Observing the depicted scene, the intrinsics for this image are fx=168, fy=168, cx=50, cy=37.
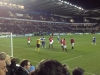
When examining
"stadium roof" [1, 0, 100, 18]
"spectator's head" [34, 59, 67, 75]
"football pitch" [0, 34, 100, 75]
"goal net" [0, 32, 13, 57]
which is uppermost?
"stadium roof" [1, 0, 100, 18]

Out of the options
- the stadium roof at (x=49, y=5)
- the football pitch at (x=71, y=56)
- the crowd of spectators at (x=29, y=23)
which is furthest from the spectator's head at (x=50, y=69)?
the stadium roof at (x=49, y=5)

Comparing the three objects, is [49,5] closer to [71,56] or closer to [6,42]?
[6,42]

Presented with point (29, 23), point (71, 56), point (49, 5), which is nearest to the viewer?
point (71, 56)

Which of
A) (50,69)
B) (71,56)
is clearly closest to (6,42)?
(71,56)

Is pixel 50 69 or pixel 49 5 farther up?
pixel 49 5

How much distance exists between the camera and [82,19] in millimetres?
120000

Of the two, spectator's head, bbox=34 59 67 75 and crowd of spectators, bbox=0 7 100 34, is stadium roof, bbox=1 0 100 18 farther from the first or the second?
spectator's head, bbox=34 59 67 75

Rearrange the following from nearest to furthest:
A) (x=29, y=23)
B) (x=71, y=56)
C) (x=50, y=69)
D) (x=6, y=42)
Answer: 1. (x=50, y=69)
2. (x=71, y=56)
3. (x=6, y=42)
4. (x=29, y=23)

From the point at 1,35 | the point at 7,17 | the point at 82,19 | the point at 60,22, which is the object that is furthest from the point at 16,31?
the point at 82,19

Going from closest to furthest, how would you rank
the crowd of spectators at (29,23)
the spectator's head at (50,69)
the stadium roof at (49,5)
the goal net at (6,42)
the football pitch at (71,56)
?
the spectator's head at (50,69) < the football pitch at (71,56) < the goal net at (6,42) < the stadium roof at (49,5) < the crowd of spectators at (29,23)

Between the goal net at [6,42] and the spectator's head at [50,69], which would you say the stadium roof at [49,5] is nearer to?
the goal net at [6,42]

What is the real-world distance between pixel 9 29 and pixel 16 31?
2.87 metres

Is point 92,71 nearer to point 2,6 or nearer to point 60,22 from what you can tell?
point 2,6

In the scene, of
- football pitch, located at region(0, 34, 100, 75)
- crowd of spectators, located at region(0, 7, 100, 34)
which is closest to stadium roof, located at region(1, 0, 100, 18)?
crowd of spectators, located at region(0, 7, 100, 34)
